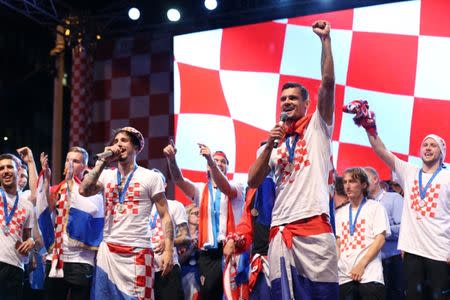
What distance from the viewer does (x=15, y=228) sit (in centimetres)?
565

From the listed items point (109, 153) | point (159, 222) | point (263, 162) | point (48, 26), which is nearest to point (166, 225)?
point (109, 153)

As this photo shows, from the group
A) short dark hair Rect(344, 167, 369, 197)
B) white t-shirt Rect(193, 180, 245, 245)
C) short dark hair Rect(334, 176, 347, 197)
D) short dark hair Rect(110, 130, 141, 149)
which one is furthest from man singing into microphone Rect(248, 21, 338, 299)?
short dark hair Rect(334, 176, 347, 197)

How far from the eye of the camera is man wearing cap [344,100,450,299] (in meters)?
5.46

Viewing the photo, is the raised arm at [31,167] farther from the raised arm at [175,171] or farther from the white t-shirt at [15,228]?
the raised arm at [175,171]

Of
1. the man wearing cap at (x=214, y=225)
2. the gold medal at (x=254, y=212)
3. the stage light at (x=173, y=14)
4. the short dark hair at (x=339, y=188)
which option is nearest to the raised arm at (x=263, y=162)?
the gold medal at (x=254, y=212)

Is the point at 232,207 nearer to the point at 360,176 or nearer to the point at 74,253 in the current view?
the point at 360,176

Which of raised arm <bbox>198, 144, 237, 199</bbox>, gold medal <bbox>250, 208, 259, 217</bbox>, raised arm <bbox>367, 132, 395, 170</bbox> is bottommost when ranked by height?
gold medal <bbox>250, 208, 259, 217</bbox>

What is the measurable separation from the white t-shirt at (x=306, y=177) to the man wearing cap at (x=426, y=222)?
1609 mm

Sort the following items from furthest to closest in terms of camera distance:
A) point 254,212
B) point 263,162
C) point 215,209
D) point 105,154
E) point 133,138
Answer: point 215,209
point 133,138
point 105,154
point 254,212
point 263,162

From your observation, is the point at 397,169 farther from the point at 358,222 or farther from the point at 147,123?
the point at 147,123

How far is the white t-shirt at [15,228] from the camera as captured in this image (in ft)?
18.3

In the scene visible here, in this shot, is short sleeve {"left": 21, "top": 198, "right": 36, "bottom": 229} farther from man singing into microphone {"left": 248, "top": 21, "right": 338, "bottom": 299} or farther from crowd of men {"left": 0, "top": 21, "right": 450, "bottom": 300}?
man singing into microphone {"left": 248, "top": 21, "right": 338, "bottom": 299}

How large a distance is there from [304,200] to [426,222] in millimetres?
2227

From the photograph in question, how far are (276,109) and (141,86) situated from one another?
283 centimetres
